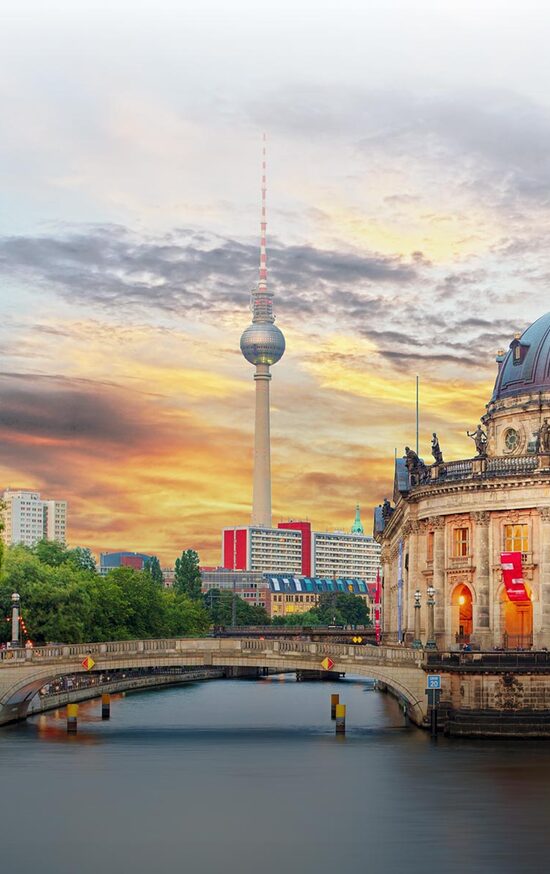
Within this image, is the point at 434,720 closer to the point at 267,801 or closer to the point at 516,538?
the point at 516,538

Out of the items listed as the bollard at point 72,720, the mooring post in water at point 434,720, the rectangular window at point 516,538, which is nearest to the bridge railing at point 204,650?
the mooring post in water at point 434,720

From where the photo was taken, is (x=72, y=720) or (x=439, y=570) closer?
(x=72, y=720)

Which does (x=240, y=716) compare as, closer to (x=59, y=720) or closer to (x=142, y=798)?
(x=59, y=720)

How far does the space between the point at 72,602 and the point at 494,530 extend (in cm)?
4522

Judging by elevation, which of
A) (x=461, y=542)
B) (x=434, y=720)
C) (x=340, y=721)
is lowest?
(x=340, y=721)

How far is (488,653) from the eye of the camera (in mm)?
105062

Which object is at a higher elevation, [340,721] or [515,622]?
[515,622]

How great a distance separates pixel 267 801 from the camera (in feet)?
270

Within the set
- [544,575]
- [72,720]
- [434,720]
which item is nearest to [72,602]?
[72,720]

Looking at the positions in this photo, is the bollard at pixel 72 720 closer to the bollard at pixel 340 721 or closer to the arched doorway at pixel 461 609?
the bollard at pixel 340 721

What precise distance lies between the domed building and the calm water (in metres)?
15.7

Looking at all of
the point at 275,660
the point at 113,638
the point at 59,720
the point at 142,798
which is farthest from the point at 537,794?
the point at 113,638

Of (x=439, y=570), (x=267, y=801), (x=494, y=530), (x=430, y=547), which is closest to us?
(x=267, y=801)

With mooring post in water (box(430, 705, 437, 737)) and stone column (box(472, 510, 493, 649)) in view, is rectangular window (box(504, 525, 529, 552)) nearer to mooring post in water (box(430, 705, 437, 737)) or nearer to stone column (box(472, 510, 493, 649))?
stone column (box(472, 510, 493, 649))
